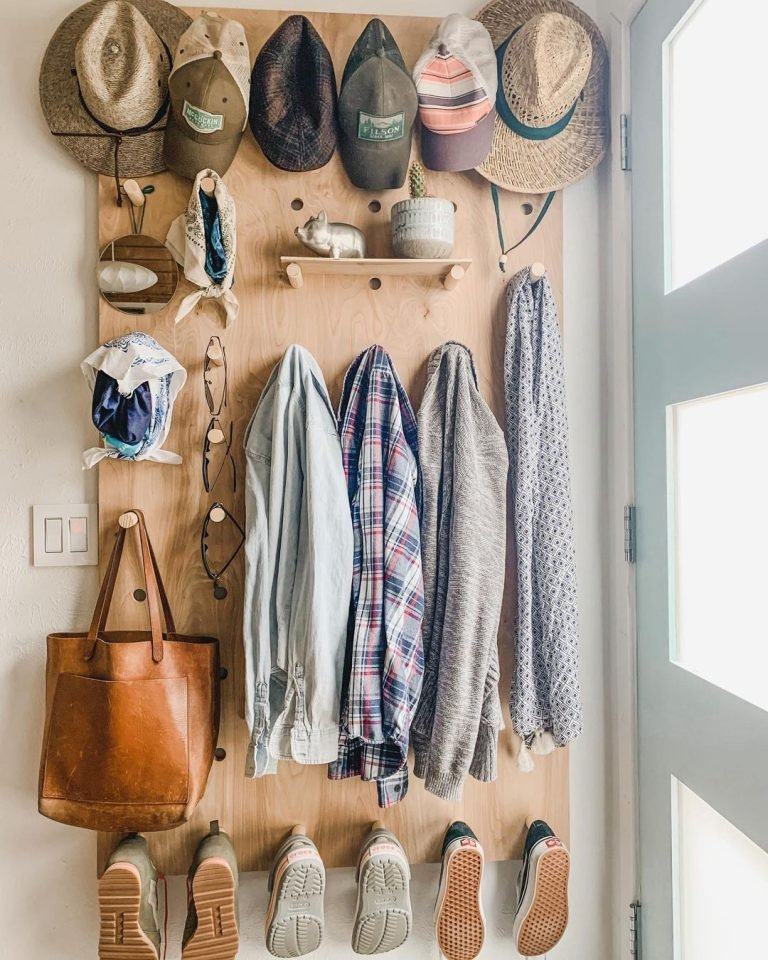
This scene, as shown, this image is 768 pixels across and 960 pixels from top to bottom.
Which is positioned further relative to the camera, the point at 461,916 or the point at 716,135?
the point at 461,916

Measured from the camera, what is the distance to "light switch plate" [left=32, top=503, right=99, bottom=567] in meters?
1.37

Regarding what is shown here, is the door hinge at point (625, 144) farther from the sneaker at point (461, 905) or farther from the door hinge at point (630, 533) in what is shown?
the sneaker at point (461, 905)

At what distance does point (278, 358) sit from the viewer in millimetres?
1377

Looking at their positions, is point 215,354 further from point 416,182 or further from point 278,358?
point 416,182

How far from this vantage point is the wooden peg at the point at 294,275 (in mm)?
1277

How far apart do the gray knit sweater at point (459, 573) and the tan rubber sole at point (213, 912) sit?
413mm

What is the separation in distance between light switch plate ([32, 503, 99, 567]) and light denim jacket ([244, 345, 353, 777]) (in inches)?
14.6

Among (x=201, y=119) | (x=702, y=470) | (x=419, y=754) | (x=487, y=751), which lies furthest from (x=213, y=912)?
(x=201, y=119)

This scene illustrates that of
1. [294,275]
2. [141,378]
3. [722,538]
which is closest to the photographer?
[722,538]

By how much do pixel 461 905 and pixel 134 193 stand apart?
1.54 metres

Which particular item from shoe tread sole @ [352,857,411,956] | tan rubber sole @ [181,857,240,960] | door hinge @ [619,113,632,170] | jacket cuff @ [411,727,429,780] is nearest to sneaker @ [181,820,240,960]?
tan rubber sole @ [181,857,240,960]

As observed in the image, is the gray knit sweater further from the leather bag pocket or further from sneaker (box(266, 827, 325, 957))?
the leather bag pocket

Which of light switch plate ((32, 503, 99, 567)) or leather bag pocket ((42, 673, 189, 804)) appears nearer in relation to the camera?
leather bag pocket ((42, 673, 189, 804))

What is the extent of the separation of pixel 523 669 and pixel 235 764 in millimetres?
622
